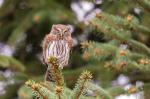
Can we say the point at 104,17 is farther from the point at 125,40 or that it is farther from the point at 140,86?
the point at 140,86

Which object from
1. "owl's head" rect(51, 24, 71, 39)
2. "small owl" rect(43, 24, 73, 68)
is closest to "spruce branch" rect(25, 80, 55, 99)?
→ "small owl" rect(43, 24, 73, 68)

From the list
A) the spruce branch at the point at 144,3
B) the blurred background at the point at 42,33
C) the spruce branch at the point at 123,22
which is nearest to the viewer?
the spruce branch at the point at 144,3

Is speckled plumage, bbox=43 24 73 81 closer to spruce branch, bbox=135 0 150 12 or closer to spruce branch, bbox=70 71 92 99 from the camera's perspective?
spruce branch, bbox=135 0 150 12

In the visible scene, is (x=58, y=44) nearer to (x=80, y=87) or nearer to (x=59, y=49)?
(x=59, y=49)

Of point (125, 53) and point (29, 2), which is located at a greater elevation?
point (29, 2)

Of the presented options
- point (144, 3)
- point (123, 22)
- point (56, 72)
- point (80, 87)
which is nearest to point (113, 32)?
point (123, 22)

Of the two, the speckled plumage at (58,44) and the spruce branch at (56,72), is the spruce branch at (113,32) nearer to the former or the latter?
the speckled plumage at (58,44)

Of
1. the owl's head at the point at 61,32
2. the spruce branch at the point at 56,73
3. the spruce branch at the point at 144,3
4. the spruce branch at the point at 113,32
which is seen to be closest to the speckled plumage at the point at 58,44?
the owl's head at the point at 61,32

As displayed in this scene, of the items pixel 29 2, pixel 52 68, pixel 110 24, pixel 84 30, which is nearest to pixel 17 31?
pixel 29 2
